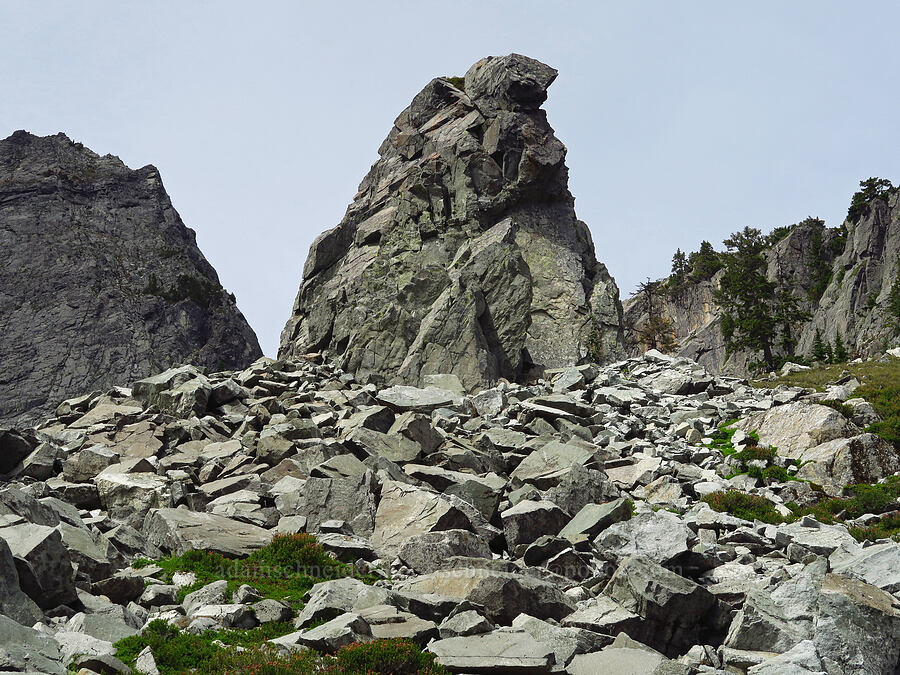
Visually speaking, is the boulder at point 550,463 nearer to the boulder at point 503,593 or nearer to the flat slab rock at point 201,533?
the boulder at point 503,593

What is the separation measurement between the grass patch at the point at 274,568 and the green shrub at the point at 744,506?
12.5m

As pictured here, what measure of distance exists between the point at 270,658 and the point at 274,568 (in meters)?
5.49

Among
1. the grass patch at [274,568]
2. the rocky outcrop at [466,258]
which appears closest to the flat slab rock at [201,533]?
the grass patch at [274,568]

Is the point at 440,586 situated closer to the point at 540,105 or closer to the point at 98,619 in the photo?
the point at 98,619

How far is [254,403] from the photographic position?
3575 centimetres

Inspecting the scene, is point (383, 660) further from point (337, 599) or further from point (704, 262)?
point (704, 262)

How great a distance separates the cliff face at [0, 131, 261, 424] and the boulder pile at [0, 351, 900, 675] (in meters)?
64.0

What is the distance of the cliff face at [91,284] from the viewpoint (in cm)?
9212

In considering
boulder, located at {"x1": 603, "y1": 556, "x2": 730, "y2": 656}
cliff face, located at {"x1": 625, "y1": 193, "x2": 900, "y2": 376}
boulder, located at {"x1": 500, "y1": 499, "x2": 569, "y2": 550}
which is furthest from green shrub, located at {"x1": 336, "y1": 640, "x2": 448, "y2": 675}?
cliff face, located at {"x1": 625, "y1": 193, "x2": 900, "y2": 376}

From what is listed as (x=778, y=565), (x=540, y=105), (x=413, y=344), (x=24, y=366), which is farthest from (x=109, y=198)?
(x=778, y=565)

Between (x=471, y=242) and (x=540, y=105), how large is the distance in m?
19.1

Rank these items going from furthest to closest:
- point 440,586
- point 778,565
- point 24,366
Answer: point 24,366 → point 778,565 → point 440,586

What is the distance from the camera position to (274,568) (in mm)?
16109

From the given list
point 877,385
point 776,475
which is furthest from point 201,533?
point 877,385
